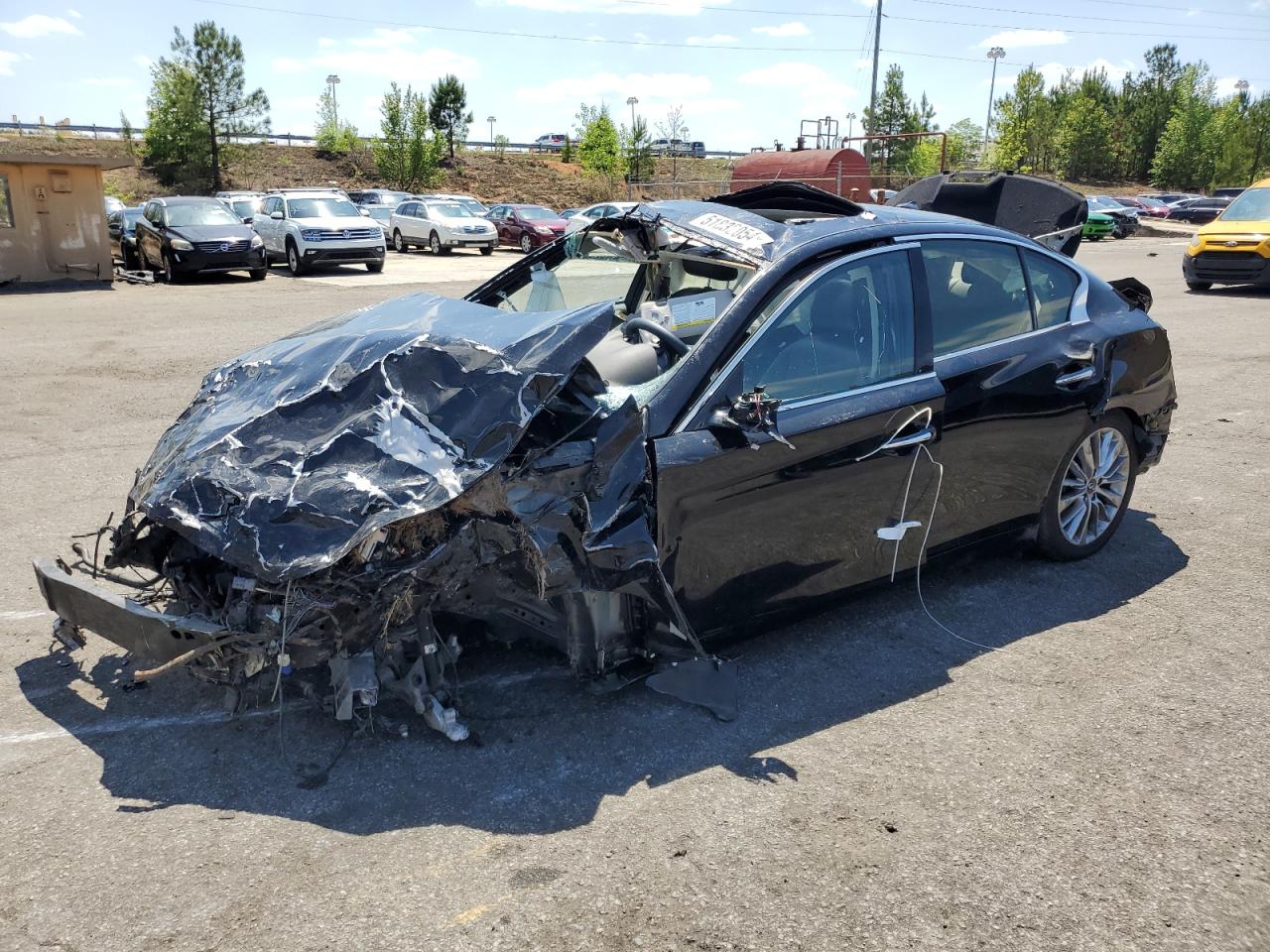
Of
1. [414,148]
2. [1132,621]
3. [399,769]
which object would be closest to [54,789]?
[399,769]

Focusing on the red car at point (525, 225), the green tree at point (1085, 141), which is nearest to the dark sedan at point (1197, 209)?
the green tree at point (1085, 141)

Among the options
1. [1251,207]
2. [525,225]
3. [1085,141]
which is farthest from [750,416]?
[1085,141]

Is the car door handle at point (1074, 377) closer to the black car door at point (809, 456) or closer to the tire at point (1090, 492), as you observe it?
the tire at point (1090, 492)

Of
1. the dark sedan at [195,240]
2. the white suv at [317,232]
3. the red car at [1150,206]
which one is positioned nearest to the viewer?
the dark sedan at [195,240]

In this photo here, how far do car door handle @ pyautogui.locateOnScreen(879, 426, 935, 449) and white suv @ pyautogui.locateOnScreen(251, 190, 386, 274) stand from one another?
21.3 metres

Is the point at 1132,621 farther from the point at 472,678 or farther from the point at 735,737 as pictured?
the point at 472,678

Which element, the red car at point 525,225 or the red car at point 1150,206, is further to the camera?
the red car at point 1150,206

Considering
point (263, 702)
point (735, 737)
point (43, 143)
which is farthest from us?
point (43, 143)

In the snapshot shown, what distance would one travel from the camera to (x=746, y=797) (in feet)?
10.6

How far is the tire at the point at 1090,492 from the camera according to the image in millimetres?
4910

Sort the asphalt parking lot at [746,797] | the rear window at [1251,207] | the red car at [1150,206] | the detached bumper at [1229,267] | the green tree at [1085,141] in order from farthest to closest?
1. the green tree at [1085,141]
2. the red car at [1150,206]
3. the rear window at [1251,207]
4. the detached bumper at [1229,267]
5. the asphalt parking lot at [746,797]

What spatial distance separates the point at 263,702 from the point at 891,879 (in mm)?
2367

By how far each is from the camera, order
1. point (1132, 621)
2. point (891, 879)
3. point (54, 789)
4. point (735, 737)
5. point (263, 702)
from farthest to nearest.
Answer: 1. point (1132, 621)
2. point (263, 702)
3. point (735, 737)
4. point (54, 789)
5. point (891, 879)

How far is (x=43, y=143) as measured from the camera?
1973 inches
